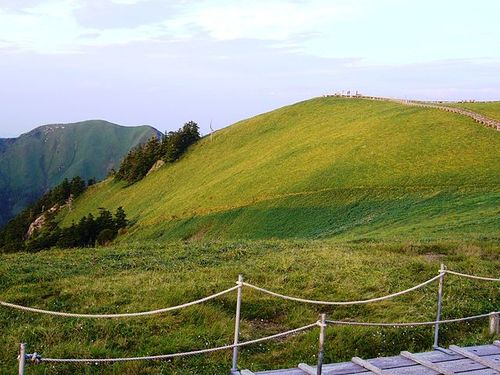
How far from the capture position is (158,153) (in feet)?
309

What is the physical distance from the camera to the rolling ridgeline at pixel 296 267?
9.37m

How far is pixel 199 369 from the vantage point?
27.3ft

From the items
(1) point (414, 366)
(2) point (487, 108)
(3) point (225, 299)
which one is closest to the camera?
(1) point (414, 366)

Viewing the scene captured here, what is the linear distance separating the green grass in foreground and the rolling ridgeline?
4cm

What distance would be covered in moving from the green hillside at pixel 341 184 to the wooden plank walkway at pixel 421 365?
15142 mm


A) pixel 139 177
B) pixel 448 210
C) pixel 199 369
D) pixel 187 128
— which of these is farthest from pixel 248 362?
pixel 187 128

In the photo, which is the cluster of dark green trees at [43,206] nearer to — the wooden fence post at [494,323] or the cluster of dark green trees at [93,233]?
the cluster of dark green trees at [93,233]

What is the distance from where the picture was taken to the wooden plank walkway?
22.9 feet

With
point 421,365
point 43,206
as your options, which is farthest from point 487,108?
point 43,206

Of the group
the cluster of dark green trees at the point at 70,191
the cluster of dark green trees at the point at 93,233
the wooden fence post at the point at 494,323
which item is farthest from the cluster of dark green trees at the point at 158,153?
the wooden fence post at the point at 494,323

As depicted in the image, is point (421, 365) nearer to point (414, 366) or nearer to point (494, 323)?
point (414, 366)

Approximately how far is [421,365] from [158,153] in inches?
3514

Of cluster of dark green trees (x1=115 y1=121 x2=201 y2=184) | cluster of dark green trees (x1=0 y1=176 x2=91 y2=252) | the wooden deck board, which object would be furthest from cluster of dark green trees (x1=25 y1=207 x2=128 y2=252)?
the wooden deck board

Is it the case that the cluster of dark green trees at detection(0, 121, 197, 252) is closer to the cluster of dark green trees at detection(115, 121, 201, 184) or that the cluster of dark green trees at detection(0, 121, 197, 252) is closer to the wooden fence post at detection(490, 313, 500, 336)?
the cluster of dark green trees at detection(115, 121, 201, 184)
